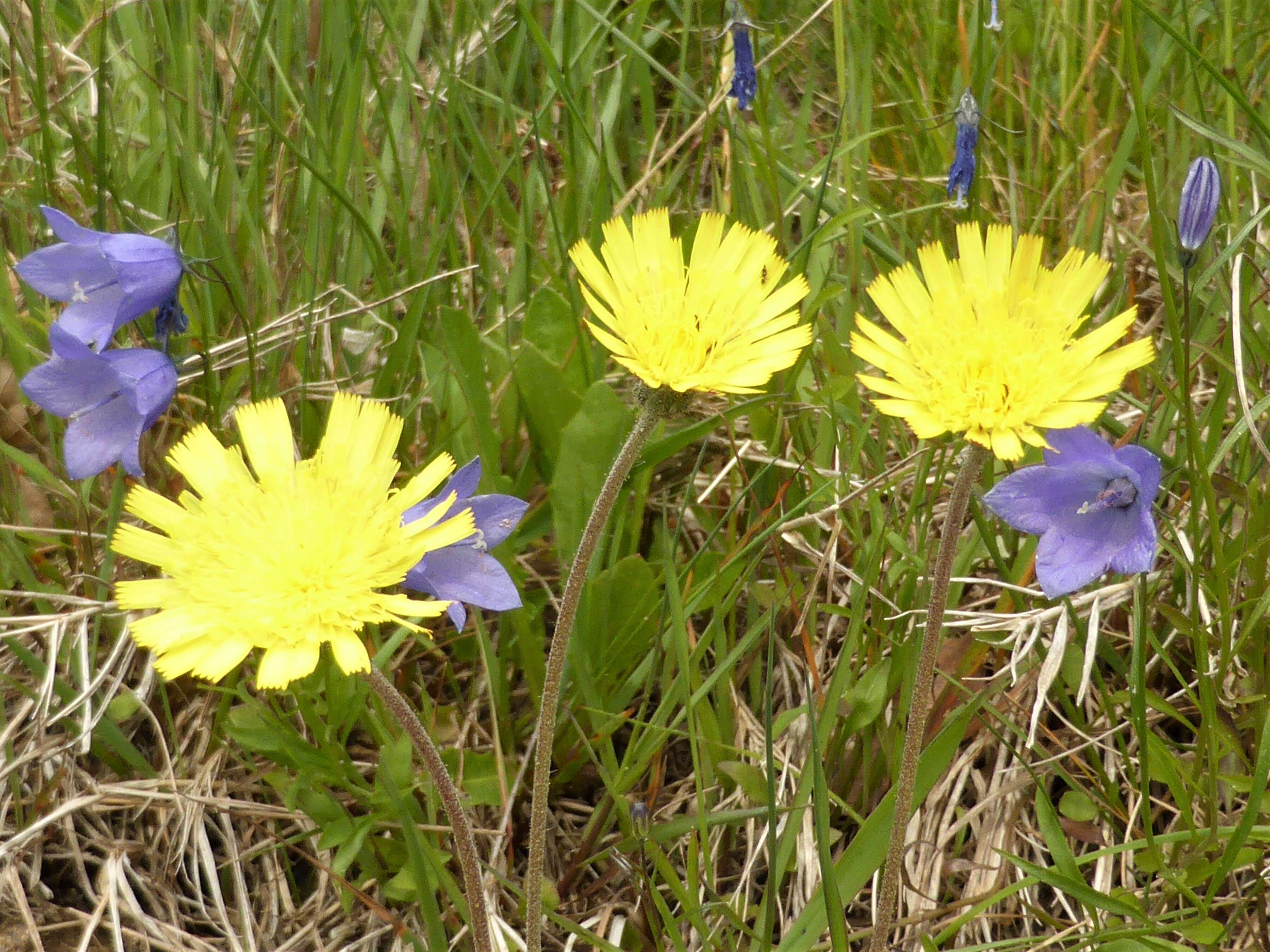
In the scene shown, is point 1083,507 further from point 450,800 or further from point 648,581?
point 450,800

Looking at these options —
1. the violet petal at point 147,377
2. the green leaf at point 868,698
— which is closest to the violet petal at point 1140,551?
the green leaf at point 868,698

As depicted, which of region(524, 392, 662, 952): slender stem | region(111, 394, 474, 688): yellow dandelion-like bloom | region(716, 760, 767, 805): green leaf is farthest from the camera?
region(716, 760, 767, 805): green leaf

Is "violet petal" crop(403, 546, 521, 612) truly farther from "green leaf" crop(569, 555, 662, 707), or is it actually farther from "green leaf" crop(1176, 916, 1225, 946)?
"green leaf" crop(1176, 916, 1225, 946)

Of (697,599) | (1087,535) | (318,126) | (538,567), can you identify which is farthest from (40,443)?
(1087,535)

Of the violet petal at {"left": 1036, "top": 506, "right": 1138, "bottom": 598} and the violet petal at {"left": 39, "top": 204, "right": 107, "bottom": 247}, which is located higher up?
the violet petal at {"left": 39, "top": 204, "right": 107, "bottom": 247}

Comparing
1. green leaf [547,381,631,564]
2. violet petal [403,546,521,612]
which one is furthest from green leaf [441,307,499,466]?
violet petal [403,546,521,612]

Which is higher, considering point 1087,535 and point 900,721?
point 1087,535

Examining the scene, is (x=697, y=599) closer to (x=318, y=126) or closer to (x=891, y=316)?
(x=891, y=316)

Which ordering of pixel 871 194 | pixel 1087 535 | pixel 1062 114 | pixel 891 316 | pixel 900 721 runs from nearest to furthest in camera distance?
pixel 891 316 < pixel 1087 535 < pixel 900 721 < pixel 1062 114 < pixel 871 194
